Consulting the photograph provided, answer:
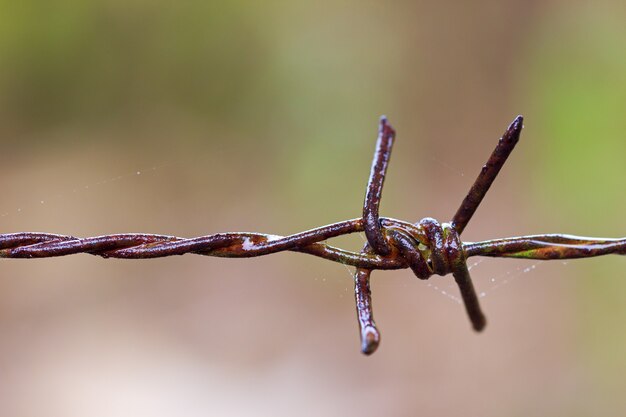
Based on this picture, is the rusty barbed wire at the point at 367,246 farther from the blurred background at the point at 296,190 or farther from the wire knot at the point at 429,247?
the blurred background at the point at 296,190

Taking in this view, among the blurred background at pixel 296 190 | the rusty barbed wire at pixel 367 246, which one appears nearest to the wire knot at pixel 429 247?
the rusty barbed wire at pixel 367 246

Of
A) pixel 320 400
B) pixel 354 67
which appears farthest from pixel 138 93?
pixel 320 400

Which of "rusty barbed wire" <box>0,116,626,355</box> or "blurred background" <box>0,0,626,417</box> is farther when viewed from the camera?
"blurred background" <box>0,0,626,417</box>

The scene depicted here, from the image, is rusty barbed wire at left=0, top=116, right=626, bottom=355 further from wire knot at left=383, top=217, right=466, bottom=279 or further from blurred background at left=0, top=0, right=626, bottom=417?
blurred background at left=0, top=0, right=626, bottom=417

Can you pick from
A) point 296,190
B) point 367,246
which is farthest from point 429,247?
point 296,190

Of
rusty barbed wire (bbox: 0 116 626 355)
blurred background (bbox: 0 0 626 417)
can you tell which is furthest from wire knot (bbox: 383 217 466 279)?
blurred background (bbox: 0 0 626 417)

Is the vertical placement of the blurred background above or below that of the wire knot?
above

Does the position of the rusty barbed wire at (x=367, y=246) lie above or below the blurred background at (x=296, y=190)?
below

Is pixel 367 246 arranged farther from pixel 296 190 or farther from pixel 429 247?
pixel 296 190

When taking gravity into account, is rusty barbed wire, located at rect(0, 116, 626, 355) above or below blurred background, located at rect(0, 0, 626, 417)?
below
